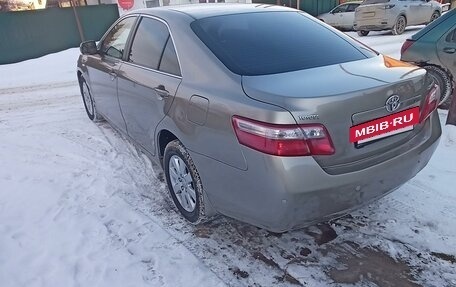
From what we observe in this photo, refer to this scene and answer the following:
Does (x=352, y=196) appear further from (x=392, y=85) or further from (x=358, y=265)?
(x=392, y=85)

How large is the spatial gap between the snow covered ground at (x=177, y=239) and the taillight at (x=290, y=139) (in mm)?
898

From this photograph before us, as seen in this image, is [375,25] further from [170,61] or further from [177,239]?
[177,239]

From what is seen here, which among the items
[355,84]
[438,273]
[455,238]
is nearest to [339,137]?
[355,84]

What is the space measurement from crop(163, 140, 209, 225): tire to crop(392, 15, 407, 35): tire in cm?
1457

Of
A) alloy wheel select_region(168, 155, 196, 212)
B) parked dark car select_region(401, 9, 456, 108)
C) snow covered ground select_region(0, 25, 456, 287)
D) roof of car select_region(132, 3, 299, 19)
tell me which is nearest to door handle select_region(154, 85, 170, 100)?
alloy wheel select_region(168, 155, 196, 212)

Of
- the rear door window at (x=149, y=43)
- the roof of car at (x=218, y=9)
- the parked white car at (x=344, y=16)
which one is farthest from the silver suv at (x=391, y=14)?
the rear door window at (x=149, y=43)

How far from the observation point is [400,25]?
15.3 metres

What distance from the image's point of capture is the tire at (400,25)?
1510 centimetres

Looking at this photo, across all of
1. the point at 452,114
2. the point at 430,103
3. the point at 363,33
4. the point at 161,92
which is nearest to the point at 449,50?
the point at 452,114

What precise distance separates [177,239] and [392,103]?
181 cm

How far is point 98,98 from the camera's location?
495 centimetres

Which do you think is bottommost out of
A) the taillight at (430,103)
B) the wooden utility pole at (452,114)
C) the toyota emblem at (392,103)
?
the wooden utility pole at (452,114)

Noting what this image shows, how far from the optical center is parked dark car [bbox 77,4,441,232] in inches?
84.3

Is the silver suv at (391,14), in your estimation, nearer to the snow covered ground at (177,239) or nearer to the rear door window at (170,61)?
the snow covered ground at (177,239)
